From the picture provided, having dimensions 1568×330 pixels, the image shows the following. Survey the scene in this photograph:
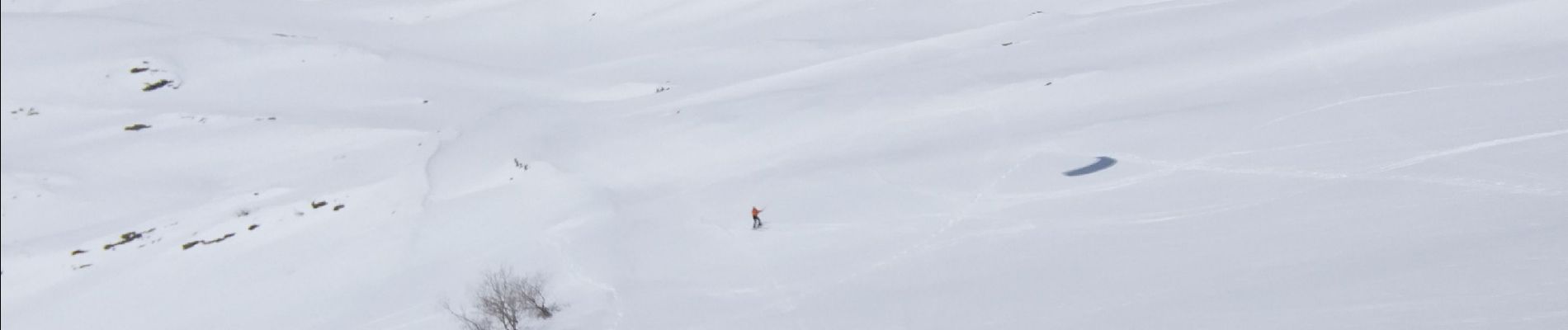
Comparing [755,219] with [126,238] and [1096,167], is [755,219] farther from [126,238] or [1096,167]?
[126,238]

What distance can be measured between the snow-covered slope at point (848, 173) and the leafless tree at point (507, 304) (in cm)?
51

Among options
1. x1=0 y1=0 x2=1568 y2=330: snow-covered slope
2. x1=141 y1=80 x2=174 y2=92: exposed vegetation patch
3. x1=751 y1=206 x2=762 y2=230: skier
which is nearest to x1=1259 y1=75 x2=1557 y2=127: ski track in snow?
x1=0 y1=0 x2=1568 y2=330: snow-covered slope

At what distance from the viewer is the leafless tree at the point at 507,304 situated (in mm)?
16938

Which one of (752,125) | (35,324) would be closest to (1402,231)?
(752,125)

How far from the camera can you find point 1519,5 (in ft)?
77.7

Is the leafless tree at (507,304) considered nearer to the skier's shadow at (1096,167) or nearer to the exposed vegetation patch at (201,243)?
the skier's shadow at (1096,167)

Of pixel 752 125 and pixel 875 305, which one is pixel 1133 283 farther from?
pixel 752 125

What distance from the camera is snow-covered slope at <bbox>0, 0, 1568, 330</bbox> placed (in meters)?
15.1

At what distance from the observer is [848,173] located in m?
21.6

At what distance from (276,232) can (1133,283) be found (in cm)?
1776

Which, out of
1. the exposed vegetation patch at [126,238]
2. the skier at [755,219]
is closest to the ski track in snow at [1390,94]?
the skier at [755,219]

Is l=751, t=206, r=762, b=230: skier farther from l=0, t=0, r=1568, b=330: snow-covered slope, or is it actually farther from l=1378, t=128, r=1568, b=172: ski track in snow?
l=1378, t=128, r=1568, b=172: ski track in snow

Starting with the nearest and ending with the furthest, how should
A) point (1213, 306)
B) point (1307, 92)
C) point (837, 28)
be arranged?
1. point (1213, 306)
2. point (1307, 92)
3. point (837, 28)

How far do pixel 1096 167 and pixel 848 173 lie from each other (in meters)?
4.37
